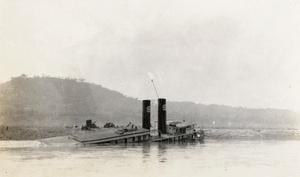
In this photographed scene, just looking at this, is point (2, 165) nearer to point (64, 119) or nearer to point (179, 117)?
point (64, 119)

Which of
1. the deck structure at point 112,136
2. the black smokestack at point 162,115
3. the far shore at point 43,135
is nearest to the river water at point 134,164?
the deck structure at point 112,136

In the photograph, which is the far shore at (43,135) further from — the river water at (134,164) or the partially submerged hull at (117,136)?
the river water at (134,164)

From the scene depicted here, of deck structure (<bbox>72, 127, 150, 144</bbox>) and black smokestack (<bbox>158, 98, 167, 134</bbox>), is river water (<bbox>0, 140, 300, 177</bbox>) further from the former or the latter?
black smokestack (<bbox>158, 98, 167, 134</bbox>)

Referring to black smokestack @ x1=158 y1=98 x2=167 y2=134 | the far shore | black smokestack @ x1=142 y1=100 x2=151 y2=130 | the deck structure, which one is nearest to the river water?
the deck structure

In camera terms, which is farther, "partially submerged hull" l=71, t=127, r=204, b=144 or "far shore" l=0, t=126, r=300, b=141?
"far shore" l=0, t=126, r=300, b=141

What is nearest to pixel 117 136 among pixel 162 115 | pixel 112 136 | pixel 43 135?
pixel 112 136

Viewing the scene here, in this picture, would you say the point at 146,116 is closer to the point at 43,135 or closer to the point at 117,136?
the point at 117,136

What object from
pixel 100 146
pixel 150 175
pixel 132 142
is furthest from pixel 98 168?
pixel 132 142

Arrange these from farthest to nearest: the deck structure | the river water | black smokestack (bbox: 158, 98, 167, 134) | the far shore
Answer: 1. the far shore
2. black smokestack (bbox: 158, 98, 167, 134)
3. the deck structure
4. the river water
